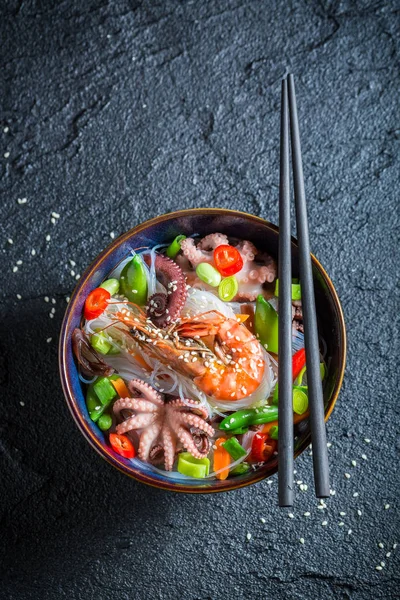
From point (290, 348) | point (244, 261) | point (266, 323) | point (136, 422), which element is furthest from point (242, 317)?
point (136, 422)

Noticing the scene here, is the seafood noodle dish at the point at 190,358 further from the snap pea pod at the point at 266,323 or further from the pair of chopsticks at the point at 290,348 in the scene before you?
the pair of chopsticks at the point at 290,348

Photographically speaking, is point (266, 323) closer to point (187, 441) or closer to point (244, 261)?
point (244, 261)

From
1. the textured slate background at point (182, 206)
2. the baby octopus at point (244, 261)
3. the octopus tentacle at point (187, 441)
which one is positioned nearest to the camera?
the octopus tentacle at point (187, 441)

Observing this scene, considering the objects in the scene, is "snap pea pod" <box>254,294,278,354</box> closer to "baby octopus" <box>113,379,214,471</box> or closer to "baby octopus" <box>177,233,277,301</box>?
"baby octopus" <box>177,233,277,301</box>

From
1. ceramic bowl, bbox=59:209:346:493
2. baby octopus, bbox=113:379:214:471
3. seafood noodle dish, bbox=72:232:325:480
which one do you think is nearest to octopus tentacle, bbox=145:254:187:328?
seafood noodle dish, bbox=72:232:325:480

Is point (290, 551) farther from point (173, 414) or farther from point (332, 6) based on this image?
point (332, 6)

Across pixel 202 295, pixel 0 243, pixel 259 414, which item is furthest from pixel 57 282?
pixel 259 414

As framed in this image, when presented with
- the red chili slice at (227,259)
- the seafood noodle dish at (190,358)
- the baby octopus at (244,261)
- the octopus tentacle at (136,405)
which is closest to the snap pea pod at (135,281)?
the seafood noodle dish at (190,358)
